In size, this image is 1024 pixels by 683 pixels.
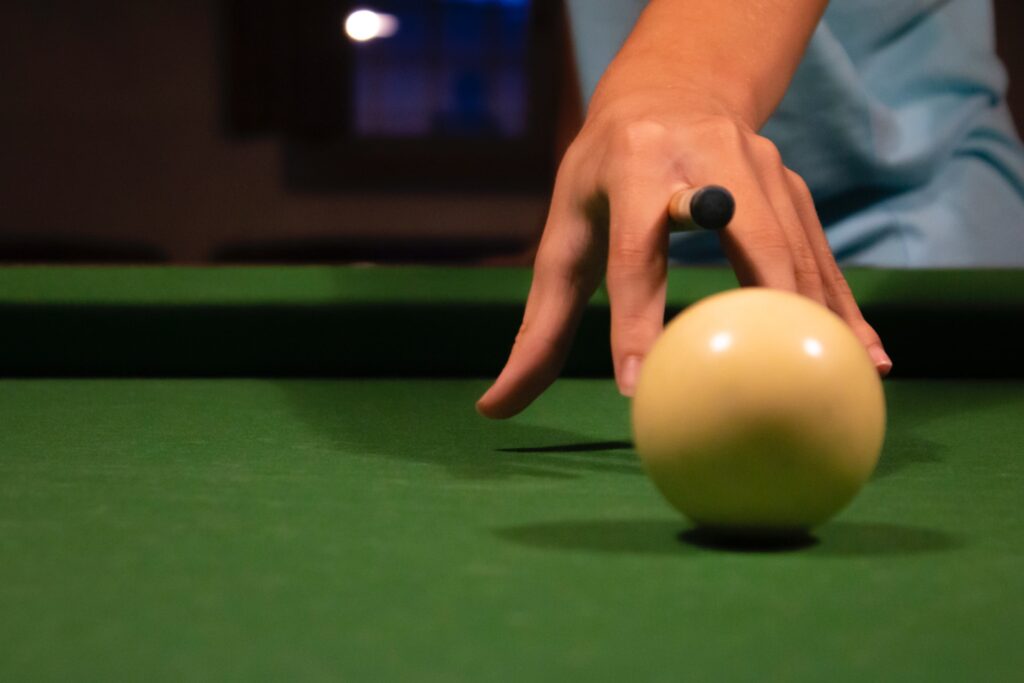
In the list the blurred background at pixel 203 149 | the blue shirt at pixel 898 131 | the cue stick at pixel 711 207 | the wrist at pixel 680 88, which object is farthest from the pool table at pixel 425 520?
the blurred background at pixel 203 149

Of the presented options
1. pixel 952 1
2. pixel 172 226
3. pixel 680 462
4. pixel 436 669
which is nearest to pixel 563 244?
pixel 680 462

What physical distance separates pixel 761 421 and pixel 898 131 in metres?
2.32

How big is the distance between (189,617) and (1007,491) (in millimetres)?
795

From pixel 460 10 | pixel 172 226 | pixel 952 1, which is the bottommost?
pixel 172 226

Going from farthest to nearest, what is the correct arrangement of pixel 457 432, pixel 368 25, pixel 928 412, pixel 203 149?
1. pixel 368 25
2. pixel 203 149
3. pixel 928 412
4. pixel 457 432

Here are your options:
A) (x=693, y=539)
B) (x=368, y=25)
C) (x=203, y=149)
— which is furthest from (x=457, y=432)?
(x=368, y=25)

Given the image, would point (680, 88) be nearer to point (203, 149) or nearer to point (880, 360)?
point (880, 360)

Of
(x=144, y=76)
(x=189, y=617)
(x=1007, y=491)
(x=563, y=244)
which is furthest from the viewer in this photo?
(x=144, y=76)

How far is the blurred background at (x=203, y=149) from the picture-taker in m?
8.45

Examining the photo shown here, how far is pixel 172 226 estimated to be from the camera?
850 centimetres

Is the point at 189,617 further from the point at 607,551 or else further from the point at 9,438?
the point at 9,438

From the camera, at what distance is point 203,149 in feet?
27.8

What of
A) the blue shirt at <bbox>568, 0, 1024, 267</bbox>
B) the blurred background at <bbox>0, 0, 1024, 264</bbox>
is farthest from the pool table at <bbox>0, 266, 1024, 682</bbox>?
the blurred background at <bbox>0, 0, 1024, 264</bbox>

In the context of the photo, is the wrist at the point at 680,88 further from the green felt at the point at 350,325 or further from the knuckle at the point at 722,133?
the green felt at the point at 350,325
